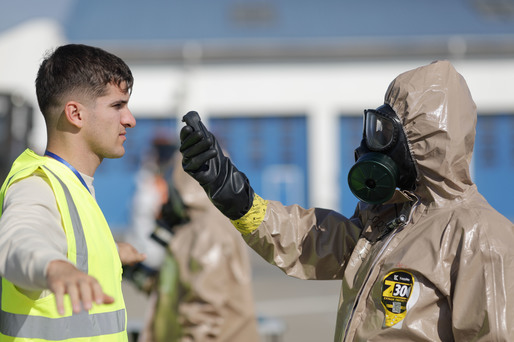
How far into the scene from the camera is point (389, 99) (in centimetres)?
243

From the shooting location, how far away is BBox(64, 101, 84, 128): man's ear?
7.15 feet

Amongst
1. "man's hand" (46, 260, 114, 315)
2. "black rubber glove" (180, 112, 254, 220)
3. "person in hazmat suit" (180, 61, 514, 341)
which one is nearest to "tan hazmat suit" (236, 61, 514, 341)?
"person in hazmat suit" (180, 61, 514, 341)

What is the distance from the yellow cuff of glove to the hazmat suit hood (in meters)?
0.54

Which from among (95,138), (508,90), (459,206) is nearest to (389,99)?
(459,206)

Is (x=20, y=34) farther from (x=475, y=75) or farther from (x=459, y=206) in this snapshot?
(x=459, y=206)

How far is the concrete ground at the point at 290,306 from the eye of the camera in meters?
7.83

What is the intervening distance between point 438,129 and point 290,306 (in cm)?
794

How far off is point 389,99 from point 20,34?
18.7m

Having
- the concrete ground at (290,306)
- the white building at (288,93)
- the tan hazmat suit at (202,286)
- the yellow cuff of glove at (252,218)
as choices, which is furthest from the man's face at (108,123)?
the white building at (288,93)

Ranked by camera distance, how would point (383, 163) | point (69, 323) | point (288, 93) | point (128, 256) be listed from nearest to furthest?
point (69, 323) → point (383, 163) → point (128, 256) → point (288, 93)

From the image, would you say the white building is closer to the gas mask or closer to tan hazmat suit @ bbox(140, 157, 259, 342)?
tan hazmat suit @ bbox(140, 157, 259, 342)

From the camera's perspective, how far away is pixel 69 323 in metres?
1.96

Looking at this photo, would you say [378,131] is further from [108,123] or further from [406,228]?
[108,123]

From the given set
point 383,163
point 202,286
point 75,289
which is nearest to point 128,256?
point 383,163
